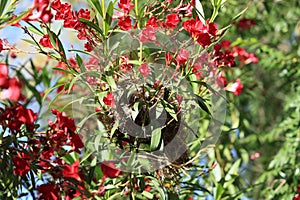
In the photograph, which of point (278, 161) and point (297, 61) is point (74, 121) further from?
point (297, 61)

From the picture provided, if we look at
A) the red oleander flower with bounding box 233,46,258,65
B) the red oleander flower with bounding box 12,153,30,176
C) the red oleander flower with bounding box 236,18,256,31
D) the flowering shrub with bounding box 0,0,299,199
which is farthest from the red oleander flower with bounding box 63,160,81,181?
the red oleander flower with bounding box 236,18,256,31

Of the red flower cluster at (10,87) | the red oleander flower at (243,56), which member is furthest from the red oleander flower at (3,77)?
the red oleander flower at (243,56)

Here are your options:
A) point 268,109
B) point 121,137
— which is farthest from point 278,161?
point 268,109

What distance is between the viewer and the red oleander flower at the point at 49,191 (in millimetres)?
1360

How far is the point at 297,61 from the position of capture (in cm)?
238

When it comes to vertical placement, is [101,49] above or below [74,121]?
above

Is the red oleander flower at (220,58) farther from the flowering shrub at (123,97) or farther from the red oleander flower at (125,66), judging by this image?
the red oleander flower at (125,66)

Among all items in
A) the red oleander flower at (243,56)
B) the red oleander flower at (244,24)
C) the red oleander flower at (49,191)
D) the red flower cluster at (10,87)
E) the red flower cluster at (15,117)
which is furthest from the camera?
the red oleander flower at (244,24)

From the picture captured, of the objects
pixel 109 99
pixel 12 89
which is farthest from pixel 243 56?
pixel 12 89

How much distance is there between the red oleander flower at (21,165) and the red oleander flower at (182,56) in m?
0.46

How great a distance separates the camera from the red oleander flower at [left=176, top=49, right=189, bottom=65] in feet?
3.90

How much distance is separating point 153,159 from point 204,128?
828mm

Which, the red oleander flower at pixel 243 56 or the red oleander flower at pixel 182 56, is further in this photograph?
the red oleander flower at pixel 243 56

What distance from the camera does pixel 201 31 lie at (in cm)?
117
